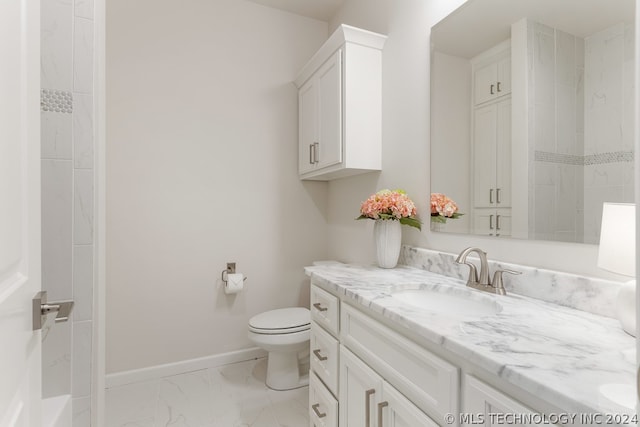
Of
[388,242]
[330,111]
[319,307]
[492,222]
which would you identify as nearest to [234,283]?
[319,307]

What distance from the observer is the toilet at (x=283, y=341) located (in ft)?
6.48

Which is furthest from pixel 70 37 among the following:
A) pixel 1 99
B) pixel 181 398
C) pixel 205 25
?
pixel 181 398

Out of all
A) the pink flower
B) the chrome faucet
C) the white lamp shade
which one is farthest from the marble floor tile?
the white lamp shade

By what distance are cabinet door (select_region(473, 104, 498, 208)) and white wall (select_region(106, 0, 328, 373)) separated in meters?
1.50

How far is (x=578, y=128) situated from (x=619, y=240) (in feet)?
1.46

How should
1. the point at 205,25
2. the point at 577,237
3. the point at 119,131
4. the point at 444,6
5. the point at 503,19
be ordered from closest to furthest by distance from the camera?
1. the point at 577,237
2. the point at 503,19
3. the point at 444,6
4. the point at 119,131
5. the point at 205,25

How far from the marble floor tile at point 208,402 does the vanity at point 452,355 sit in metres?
0.45

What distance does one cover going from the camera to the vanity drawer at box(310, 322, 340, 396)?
1315 millimetres

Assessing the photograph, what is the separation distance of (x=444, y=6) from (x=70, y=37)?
1.60 m

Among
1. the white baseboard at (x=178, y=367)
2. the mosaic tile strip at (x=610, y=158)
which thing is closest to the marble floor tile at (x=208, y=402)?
the white baseboard at (x=178, y=367)

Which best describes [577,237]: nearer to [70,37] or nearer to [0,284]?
[0,284]

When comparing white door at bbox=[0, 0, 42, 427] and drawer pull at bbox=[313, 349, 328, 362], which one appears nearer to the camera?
white door at bbox=[0, 0, 42, 427]

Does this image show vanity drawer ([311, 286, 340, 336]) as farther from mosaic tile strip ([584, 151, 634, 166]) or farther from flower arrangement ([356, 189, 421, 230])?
mosaic tile strip ([584, 151, 634, 166])

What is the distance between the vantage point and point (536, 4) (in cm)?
114
